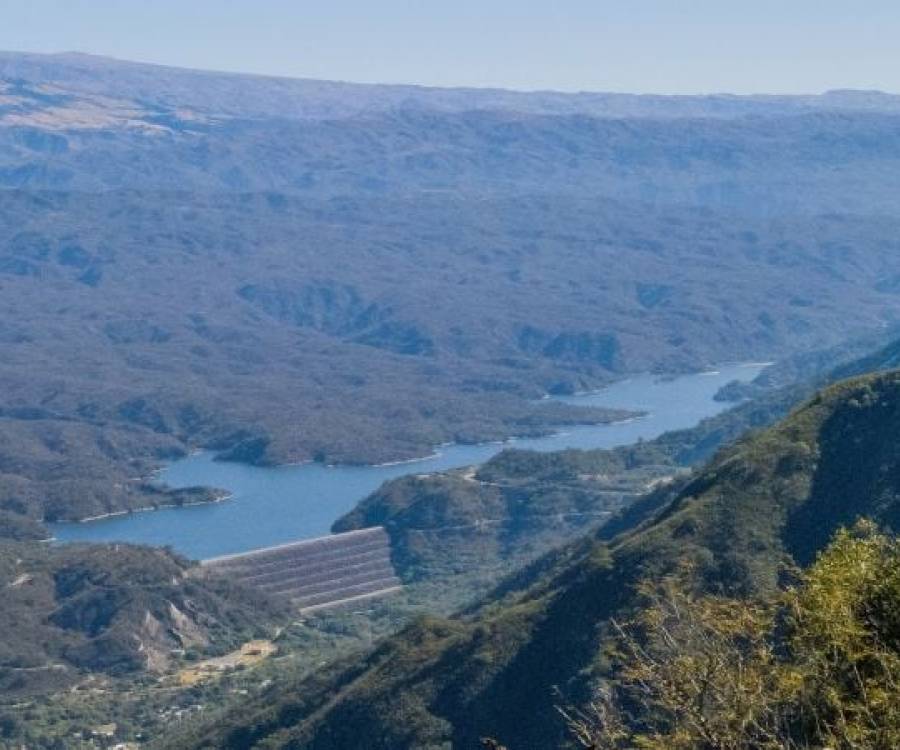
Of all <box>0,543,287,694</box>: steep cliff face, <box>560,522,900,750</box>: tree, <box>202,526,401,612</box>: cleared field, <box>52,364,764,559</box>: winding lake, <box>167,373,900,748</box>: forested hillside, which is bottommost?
<box>52,364,764,559</box>: winding lake

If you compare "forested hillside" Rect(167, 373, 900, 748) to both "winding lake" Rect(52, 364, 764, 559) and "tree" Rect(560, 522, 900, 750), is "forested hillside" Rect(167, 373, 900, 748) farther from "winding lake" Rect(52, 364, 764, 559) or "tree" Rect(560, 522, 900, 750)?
"winding lake" Rect(52, 364, 764, 559)

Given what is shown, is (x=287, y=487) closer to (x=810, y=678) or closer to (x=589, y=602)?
(x=589, y=602)

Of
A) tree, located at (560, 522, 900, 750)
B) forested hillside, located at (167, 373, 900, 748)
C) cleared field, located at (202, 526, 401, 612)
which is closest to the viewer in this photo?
tree, located at (560, 522, 900, 750)

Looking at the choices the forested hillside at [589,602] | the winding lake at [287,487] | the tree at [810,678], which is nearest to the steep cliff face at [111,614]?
the winding lake at [287,487]

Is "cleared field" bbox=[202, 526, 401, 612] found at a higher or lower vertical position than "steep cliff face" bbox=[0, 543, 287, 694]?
lower

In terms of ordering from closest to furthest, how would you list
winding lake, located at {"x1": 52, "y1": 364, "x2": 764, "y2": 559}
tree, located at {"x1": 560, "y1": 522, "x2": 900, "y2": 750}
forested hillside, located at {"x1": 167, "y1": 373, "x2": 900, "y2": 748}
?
tree, located at {"x1": 560, "y1": 522, "x2": 900, "y2": 750}
forested hillside, located at {"x1": 167, "y1": 373, "x2": 900, "y2": 748}
winding lake, located at {"x1": 52, "y1": 364, "x2": 764, "y2": 559}

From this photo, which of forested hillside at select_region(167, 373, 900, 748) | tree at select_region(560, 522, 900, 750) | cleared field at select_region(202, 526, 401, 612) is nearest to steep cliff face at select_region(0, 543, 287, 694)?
cleared field at select_region(202, 526, 401, 612)

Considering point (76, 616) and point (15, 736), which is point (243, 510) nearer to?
point (76, 616)

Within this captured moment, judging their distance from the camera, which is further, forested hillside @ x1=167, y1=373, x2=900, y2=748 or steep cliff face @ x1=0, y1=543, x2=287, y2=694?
steep cliff face @ x1=0, y1=543, x2=287, y2=694
